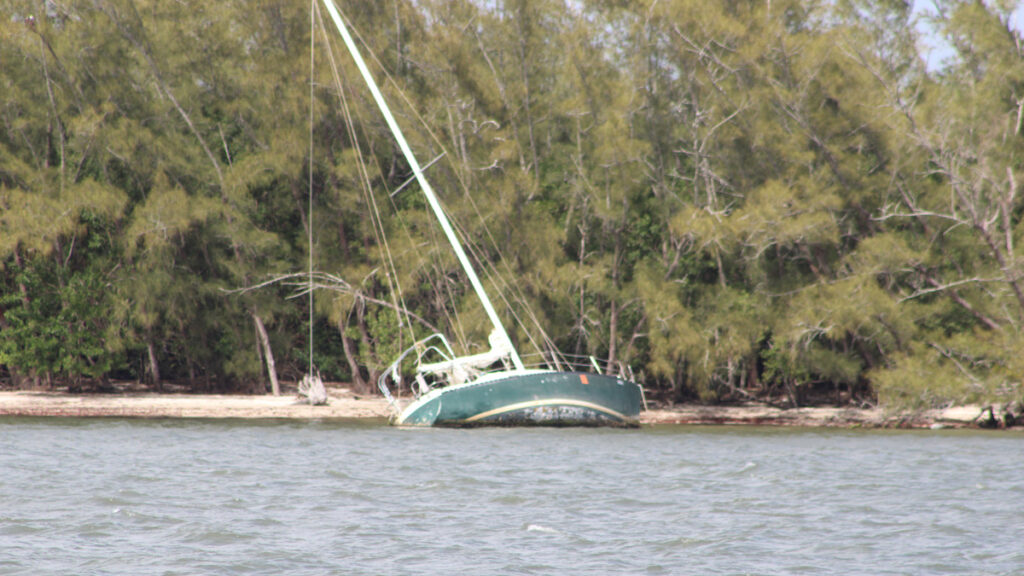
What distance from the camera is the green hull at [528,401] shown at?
29203 mm

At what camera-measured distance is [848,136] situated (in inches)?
1454

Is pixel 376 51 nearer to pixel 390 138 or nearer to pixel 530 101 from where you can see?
pixel 390 138

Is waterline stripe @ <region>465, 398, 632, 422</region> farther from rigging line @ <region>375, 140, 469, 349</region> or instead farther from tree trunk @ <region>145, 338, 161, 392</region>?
tree trunk @ <region>145, 338, 161, 392</region>

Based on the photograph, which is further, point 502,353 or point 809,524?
point 502,353

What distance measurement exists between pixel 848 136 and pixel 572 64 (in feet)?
29.0

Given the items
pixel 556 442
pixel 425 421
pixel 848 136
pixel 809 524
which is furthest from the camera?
pixel 848 136

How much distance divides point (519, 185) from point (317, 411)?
9.63 meters

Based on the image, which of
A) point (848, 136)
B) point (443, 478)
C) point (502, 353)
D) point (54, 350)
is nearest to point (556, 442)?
point (502, 353)

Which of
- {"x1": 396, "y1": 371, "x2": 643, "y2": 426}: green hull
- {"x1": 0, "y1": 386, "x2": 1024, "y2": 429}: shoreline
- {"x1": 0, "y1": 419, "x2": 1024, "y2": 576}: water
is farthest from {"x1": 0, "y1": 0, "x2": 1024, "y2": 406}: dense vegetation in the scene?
{"x1": 0, "y1": 419, "x2": 1024, "y2": 576}: water

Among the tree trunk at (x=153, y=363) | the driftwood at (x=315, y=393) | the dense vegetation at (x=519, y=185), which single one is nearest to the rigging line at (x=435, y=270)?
the dense vegetation at (x=519, y=185)

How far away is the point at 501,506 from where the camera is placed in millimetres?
16391

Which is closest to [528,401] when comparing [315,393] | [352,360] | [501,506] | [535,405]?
[535,405]

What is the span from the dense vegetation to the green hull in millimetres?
5073

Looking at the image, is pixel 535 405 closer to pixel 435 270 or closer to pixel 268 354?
pixel 435 270
